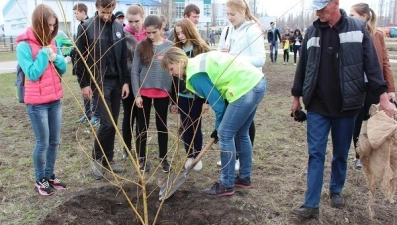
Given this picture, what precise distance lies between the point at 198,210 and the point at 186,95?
125 cm

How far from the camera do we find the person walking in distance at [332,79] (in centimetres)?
289

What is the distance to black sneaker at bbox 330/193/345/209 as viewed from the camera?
3.31 metres

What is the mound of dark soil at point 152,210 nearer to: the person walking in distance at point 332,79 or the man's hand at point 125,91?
the person walking in distance at point 332,79

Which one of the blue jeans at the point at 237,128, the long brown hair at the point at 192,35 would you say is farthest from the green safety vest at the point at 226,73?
the long brown hair at the point at 192,35

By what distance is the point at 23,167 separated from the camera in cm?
429

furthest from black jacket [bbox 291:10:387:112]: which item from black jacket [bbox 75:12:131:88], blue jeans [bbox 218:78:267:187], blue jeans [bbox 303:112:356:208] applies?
black jacket [bbox 75:12:131:88]

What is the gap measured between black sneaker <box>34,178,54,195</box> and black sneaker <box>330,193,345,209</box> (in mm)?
2430

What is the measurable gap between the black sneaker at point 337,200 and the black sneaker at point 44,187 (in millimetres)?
2430

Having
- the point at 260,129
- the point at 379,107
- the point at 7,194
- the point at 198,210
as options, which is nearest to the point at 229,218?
the point at 198,210

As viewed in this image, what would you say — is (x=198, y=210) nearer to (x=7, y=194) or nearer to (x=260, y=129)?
(x=7, y=194)

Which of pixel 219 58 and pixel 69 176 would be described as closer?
pixel 219 58

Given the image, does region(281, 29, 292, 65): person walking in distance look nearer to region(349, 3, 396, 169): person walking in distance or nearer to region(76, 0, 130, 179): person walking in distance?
region(349, 3, 396, 169): person walking in distance

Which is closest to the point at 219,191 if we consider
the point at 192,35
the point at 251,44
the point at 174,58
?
the point at 174,58

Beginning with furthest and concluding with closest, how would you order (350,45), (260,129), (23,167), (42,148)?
(260,129), (23,167), (42,148), (350,45)
